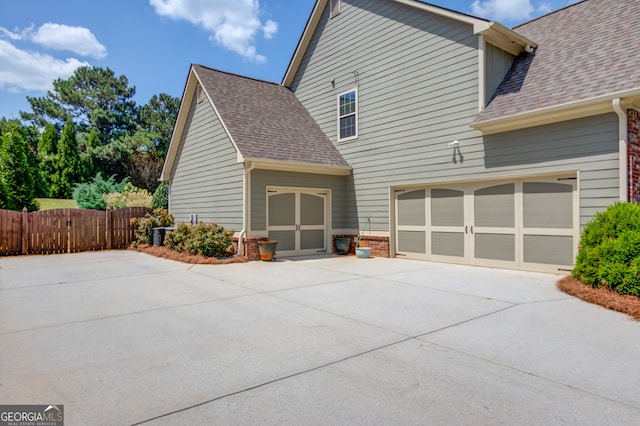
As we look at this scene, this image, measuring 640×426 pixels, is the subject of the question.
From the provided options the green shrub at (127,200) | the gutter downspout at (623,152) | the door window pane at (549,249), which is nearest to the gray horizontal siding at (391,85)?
the door window pane at (549,249)

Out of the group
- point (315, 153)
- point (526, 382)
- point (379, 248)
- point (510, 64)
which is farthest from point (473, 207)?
point (526, 382)

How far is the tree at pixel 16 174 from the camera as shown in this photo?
19.7m

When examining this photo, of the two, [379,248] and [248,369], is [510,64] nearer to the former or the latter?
[379,248]

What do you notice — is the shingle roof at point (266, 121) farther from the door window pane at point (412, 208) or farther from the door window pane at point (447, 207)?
the door window pane at point (447, 207)

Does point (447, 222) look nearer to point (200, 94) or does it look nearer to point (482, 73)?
point (482, 73)

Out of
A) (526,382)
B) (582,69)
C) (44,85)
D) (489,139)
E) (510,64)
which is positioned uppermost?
(44,85)

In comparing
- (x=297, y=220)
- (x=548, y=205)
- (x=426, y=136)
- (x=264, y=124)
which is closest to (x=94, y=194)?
(x=264, y=124)

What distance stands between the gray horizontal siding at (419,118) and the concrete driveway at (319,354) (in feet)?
9.79

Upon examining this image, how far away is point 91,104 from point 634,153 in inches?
1671

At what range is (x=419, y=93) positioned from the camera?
10719mm

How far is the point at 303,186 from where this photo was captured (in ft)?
39.5

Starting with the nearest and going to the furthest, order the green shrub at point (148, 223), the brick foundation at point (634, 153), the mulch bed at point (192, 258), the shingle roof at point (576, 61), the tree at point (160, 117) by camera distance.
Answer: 1. the brick foundation at point (634, 153)
2. the shingle roof at point (576, 61)
3. the mulch bed at point (192, 258)
4. the green shrub at point (148, 223)
5. the tree at point (160, 117)

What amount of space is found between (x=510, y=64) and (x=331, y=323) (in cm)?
889
